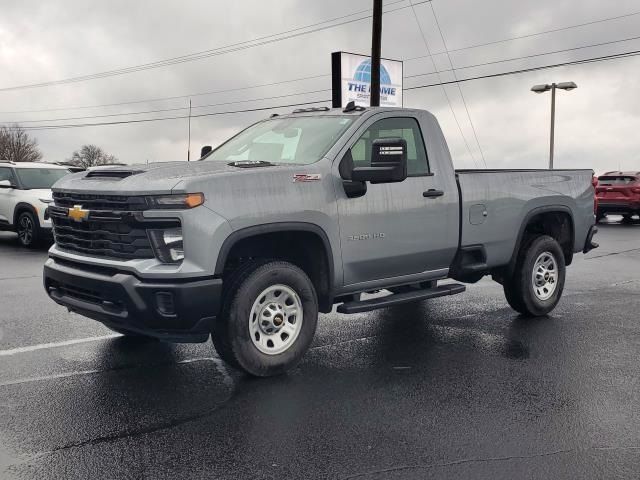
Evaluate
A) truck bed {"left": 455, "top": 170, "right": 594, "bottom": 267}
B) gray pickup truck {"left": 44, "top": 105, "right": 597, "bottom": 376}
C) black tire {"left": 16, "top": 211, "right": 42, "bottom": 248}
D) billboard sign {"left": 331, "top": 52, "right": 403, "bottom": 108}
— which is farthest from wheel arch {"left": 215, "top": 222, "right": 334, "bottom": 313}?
billboard sign {"left": 331, "top": 52, "right": 403, "bottom": 108}

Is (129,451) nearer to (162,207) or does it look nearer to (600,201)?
(162,207)

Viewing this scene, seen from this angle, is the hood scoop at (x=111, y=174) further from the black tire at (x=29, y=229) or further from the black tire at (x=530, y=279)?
the black tire at (x=29, y=229)

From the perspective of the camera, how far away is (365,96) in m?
26.5

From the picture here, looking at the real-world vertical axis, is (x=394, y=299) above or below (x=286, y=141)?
below

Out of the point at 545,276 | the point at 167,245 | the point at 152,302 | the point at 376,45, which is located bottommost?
the point at 545,276

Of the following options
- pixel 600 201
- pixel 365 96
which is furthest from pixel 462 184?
pixel 365 96

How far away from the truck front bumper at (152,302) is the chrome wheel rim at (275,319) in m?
0.40

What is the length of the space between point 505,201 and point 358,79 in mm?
20271

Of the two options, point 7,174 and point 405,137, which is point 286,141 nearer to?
point 405,137

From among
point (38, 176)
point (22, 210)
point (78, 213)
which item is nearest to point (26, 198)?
point (22, 210)

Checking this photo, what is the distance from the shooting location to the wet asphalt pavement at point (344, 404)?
3727mm

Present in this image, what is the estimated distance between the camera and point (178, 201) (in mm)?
4688

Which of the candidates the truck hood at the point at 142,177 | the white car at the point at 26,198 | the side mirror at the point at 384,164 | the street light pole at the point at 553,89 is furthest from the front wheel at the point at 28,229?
the street light pole at the point at 553,89

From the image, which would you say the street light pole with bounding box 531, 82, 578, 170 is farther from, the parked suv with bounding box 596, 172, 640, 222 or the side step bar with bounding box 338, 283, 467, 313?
the side step bar with bounding box 338, 283, 467, 313
